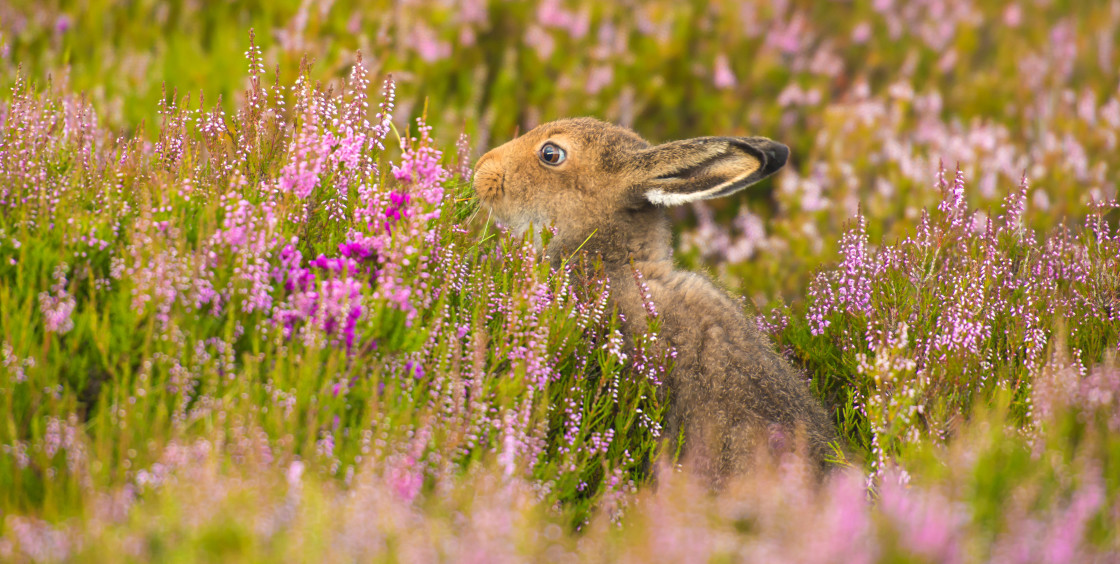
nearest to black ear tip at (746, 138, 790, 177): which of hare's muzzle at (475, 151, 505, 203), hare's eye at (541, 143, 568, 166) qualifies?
hare's eye at (541, 143, 568, 166)

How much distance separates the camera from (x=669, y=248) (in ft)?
16.7

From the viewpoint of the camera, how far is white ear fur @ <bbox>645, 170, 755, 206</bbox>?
4.47m

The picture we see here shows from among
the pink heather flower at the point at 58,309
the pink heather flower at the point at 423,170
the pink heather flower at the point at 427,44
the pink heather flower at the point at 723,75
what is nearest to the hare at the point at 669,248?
the pink heather flower at the point at 423,170

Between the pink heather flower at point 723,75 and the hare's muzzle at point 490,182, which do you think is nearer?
the hare's muzzle at point 490,182

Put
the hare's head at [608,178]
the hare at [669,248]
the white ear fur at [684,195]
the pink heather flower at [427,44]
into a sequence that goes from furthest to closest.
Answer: the pink heather flower at [427,44]
the hare's head at [608,178]
the white ear fur at [684,195]
the hare at [669,248]

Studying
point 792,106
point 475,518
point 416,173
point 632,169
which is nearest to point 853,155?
point 792,106

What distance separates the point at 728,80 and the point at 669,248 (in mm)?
4082

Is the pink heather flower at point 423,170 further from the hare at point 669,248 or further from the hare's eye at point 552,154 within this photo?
the hare's eye at point 552,154

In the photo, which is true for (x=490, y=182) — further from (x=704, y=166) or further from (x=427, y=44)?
(x=427, y=44)

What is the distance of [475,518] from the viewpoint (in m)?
2.31

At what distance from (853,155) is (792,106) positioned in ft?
4.67

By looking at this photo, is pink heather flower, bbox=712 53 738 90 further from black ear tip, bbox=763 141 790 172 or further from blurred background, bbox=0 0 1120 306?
black ear tip, bbox=763 141 790 172

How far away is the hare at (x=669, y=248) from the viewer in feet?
12.9

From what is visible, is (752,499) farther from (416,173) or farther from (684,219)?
(684,219)
